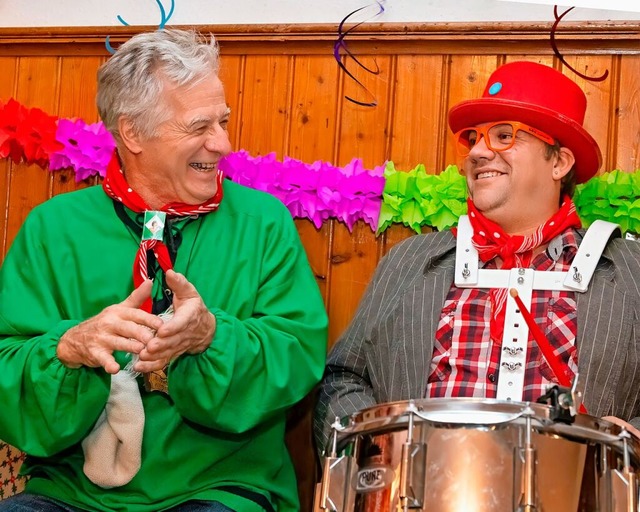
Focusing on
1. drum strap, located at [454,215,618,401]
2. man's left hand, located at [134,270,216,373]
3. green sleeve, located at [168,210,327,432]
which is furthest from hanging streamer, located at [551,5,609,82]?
man's left hand, located at [134,270,216,373]

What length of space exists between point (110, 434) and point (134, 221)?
46 centimetres

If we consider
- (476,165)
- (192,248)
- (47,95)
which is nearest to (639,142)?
(476,165)

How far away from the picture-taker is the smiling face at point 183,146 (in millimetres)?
2285

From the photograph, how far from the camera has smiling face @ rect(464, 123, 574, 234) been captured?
234 cm

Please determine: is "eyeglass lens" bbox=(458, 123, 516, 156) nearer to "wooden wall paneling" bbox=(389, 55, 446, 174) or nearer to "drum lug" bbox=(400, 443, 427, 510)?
A: "wooden wall paneling" bbox=(389, 55, 446, 174)

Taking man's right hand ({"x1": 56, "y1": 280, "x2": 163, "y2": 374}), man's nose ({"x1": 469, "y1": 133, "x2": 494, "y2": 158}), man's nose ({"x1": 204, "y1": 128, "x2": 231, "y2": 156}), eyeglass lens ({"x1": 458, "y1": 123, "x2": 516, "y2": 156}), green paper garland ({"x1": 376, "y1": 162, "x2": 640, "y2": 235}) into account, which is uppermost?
eyeglass lens ({"x1": 458, "y1": 123, "x2": 516, "y2": 156})

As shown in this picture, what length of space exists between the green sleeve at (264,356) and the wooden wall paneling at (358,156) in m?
0.27

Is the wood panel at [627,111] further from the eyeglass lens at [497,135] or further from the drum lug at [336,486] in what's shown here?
the drum lug at [336,486]

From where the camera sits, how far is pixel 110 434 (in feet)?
6.98

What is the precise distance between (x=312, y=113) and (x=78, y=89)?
2.10ft

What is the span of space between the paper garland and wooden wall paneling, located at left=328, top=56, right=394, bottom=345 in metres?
0.04

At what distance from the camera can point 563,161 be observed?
2404mm

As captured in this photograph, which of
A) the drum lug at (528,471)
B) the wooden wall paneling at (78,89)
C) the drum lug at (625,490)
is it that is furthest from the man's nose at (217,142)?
the drum lug at (625,490)

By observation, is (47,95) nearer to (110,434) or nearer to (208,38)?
(208,38)
